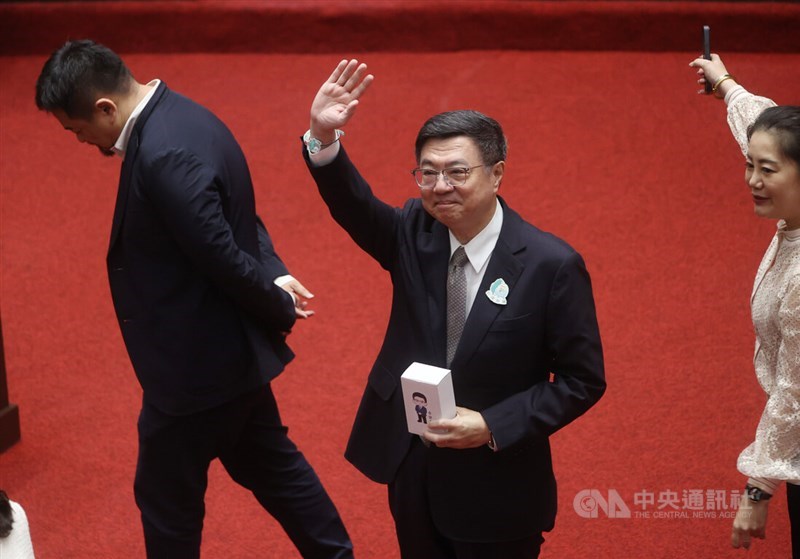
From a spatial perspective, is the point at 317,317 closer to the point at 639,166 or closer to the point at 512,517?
the point at 639,166

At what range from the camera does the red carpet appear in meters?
3.18

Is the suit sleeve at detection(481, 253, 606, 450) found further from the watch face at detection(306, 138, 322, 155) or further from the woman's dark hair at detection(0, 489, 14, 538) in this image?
the woman's dark hair at detection(0, 489, 14, 538)

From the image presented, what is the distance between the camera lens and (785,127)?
203cm

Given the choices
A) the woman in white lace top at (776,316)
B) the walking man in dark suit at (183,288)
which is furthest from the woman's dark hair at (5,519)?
the woman in white lace top at (776,316)

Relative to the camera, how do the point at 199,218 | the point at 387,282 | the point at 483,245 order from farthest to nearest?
the point at 387,282 < the point at 199,218 < the point at 483,245

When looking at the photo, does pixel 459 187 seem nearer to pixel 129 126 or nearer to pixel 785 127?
pixel 785 127

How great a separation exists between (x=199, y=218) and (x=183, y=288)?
20 cm

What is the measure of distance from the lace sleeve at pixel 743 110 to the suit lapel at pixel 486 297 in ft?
2.01

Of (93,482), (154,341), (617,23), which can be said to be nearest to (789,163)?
(154,341)

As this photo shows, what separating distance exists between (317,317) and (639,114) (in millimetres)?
1986

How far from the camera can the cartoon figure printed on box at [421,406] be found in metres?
1.99
